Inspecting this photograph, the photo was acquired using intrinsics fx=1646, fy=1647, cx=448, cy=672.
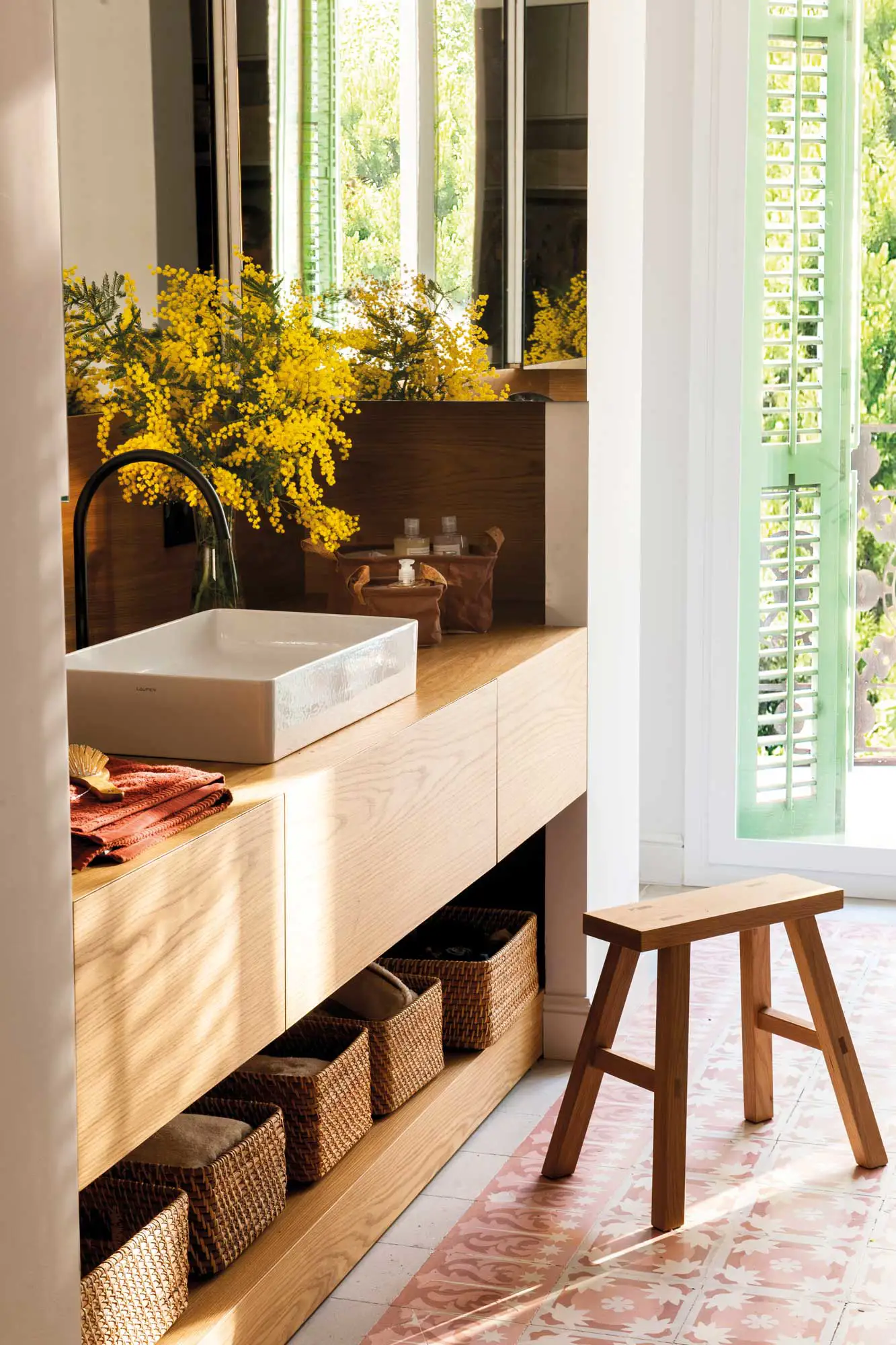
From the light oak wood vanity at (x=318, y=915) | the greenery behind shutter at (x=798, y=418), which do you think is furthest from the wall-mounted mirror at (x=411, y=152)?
the greenery behind shutter at (x=798, y=418)

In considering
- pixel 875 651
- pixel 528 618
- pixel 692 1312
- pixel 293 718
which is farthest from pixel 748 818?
pixel 293 718

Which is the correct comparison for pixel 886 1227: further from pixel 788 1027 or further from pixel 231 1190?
pixel 231 1190

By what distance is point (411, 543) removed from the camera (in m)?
3.17

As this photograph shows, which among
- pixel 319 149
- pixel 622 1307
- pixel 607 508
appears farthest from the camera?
pixel 607 508

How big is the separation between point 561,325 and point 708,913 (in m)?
1.14

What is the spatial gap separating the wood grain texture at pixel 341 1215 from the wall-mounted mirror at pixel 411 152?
1.35 metres

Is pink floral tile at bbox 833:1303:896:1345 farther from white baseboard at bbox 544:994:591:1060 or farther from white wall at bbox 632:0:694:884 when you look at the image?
white wall at bbox 632:0:694:884

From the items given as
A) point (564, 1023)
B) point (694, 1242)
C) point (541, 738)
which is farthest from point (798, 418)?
point (694, 1242)

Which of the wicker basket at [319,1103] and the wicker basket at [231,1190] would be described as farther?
the wicker basket at [319,1103]

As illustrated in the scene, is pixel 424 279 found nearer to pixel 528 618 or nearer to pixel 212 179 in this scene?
pixel 212 179

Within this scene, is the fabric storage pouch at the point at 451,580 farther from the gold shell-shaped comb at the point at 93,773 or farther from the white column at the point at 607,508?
the gold shell-shaped comb at the point at 93,773

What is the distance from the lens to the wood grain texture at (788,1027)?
2791 mm

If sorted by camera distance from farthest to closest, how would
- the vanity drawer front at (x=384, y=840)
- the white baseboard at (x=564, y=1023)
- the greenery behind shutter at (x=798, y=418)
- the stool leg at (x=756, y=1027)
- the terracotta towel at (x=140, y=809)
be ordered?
the greenery behind shutter at (x=798, y=418)
the white baseboard at (x=564, y=1023)
the stool leg at (x=756, y=1027)
the vanity drawer front at (x=384, y=840)
the terracotta towel at (x=140, y=809)

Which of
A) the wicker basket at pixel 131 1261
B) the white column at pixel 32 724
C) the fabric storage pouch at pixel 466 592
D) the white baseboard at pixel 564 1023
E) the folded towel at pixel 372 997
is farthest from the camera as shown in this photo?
the white baseboard at pixel 564 1023
